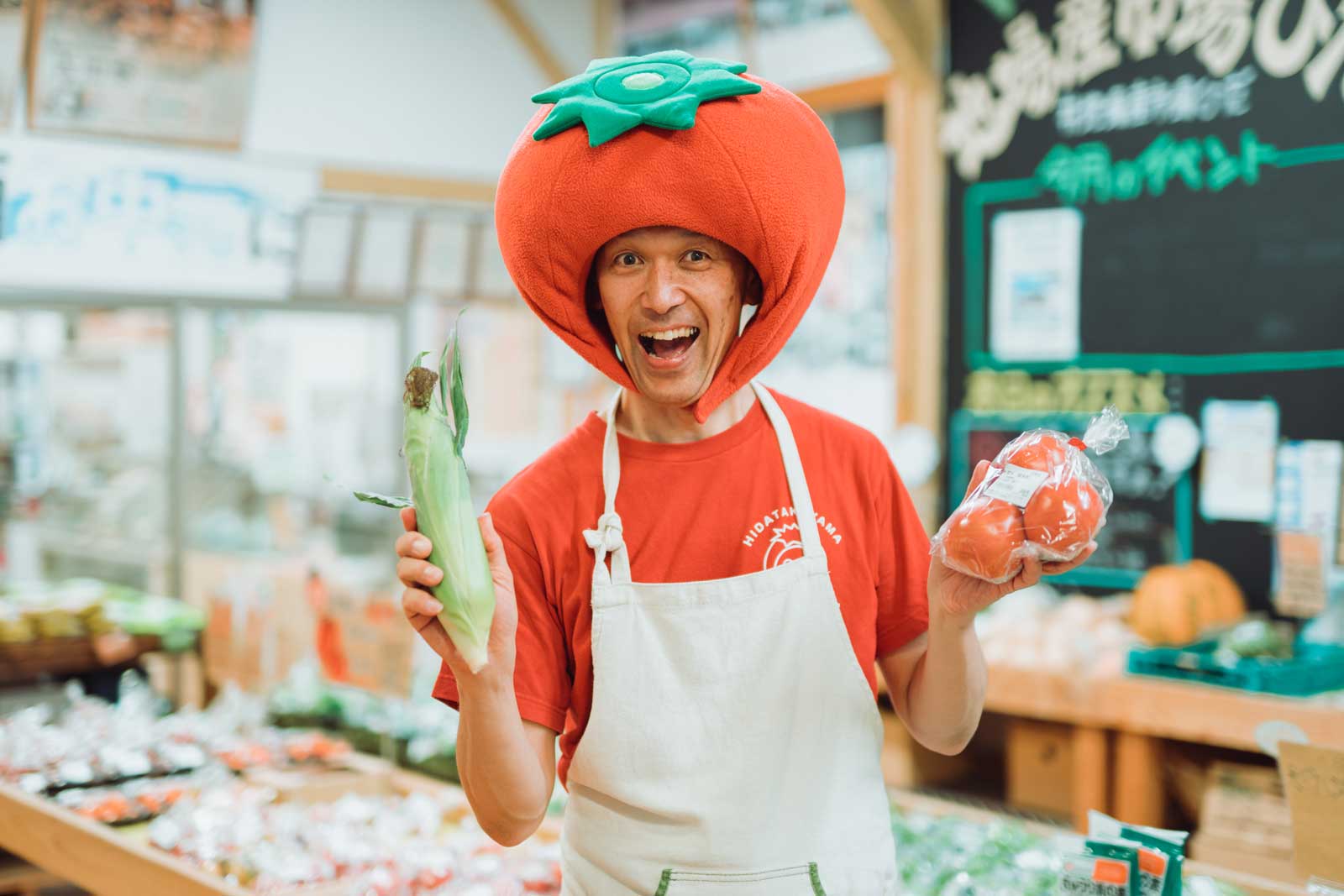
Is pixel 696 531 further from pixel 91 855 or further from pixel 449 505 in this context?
pixel 91 855

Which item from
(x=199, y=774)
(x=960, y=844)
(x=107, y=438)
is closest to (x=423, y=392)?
(x=960, y=844)

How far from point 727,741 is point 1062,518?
0.45 metres

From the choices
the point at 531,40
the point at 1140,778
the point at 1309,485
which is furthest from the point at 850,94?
the point at 1140,778

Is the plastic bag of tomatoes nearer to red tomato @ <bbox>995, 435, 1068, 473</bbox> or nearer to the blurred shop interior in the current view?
red tomato @ <bbox>995, 435, 1068, 473</bbox>

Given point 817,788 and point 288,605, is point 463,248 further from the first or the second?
point 817,788

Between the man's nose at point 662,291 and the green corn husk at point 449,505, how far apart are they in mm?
218

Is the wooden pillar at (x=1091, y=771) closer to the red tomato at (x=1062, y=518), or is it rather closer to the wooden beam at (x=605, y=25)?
the red tomato at (x=1062, y=518)

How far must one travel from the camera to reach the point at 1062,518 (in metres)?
1.26

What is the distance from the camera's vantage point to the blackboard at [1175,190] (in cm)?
358

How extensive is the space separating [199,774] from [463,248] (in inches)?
127

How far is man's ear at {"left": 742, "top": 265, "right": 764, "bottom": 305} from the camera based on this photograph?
4.84 ft

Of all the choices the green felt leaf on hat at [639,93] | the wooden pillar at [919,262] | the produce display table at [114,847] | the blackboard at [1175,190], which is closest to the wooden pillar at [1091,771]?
the blackboard at [1175,190]

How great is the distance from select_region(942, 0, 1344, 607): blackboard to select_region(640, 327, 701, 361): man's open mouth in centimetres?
280

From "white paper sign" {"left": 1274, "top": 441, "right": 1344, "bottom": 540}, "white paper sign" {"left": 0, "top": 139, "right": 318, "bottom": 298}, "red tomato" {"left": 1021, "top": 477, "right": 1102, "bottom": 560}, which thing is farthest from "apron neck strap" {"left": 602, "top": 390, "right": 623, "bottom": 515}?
"white paper sign" {"left": 0, "top": 139, "right": 318, "bottom": 298}
